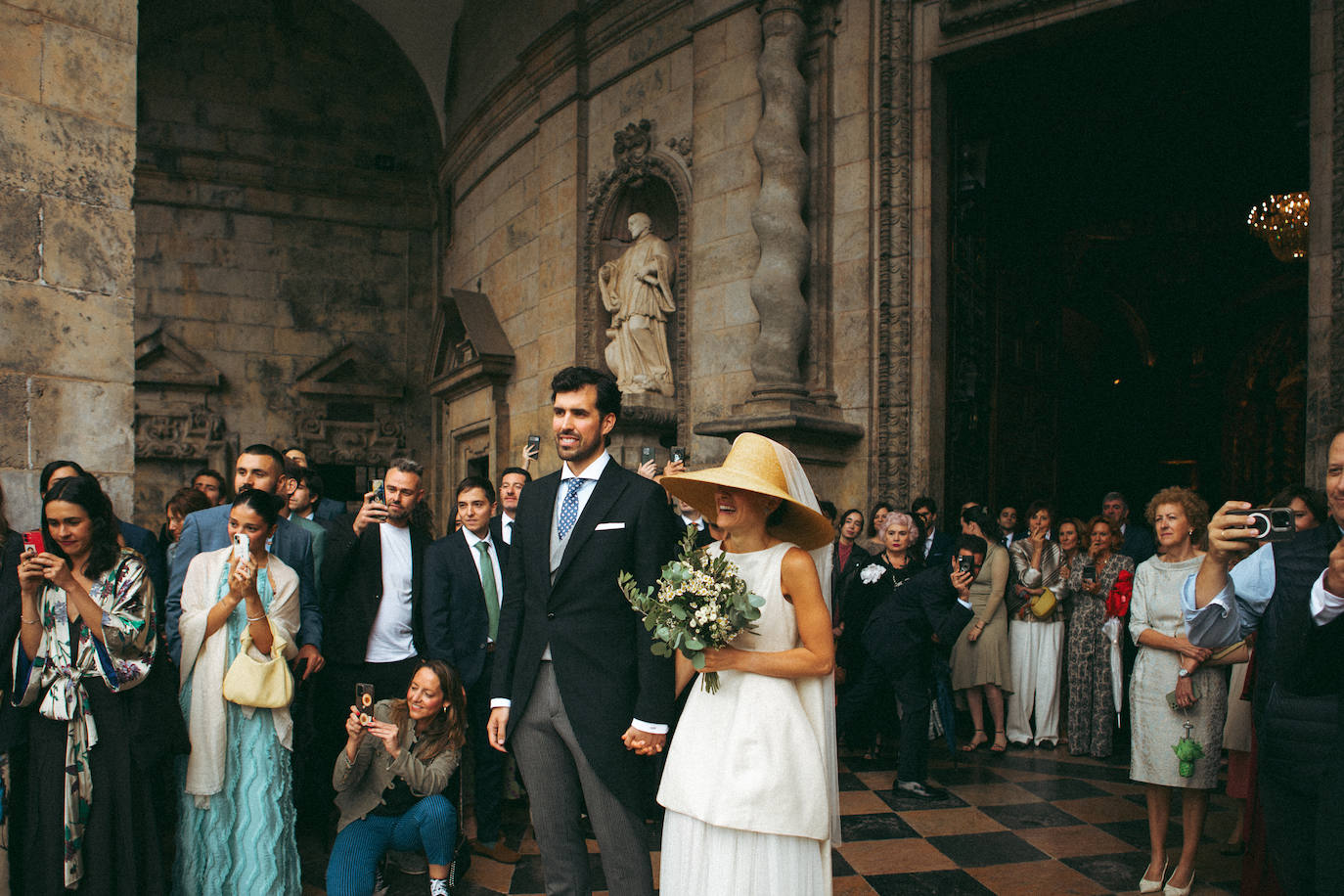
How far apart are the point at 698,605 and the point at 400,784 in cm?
206

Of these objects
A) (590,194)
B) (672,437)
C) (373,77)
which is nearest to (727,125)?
(590,194)

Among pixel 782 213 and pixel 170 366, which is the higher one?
pixel 782 213

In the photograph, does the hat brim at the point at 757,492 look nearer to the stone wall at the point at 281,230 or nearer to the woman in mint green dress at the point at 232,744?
the woman in mint green dress at the point at 232,744

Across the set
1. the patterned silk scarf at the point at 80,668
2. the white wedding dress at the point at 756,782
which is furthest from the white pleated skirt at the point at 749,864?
the patterned silk scarf at the point at 80,668

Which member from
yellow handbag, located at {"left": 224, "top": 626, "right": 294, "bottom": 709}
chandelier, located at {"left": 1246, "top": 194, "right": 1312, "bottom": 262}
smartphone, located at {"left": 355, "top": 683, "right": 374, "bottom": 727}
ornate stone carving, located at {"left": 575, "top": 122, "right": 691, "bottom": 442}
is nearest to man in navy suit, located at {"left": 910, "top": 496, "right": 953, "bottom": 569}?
ornate stone carving, located at {"left": 575, "top": 122, "right": 691, "bottom": 442}

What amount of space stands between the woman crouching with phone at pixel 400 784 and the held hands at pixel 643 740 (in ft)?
4.51

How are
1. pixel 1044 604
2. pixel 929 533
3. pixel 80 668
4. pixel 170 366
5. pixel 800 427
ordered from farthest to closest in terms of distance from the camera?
pixel 170 366
pixel 800 427
pixel 929 533
pixel 1044 604
pixel 80 668

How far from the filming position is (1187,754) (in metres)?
4.10

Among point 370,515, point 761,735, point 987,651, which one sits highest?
point 370,515

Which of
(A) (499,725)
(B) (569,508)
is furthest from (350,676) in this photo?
(B) (569,508)

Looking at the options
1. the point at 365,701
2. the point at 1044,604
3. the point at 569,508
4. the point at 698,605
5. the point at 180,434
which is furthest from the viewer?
the point at 180,434

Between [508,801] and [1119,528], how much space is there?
17.0 ft

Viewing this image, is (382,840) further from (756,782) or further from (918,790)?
(918,790)

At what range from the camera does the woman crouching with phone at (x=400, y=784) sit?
3814mm
